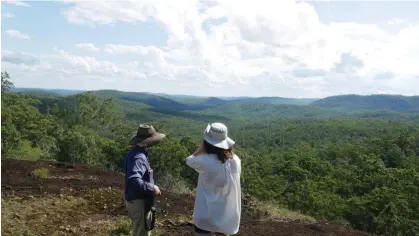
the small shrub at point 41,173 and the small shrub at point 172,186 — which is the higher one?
the small shrub at point 41,173

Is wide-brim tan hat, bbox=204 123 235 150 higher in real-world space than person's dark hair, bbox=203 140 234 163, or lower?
higher

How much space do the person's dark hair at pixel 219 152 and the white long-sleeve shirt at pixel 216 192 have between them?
0.03m

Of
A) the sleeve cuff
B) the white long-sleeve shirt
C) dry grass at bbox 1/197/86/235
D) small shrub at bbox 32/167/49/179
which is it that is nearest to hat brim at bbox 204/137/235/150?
the white long-sleeve shirt

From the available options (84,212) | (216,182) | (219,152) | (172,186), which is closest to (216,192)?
(216,182)

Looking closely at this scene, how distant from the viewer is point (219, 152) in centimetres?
333

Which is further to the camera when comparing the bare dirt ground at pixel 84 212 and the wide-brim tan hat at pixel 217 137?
the bare dirt ground at pixel 84 212

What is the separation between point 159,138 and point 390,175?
1752 inches

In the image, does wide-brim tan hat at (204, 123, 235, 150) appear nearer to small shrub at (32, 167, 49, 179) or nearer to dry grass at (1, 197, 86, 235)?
dry grass at (1, 197, 86, 235)

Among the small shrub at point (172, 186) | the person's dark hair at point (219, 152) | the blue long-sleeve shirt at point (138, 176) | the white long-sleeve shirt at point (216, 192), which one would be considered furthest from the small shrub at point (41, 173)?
the person's dark hair at point (219, 152)

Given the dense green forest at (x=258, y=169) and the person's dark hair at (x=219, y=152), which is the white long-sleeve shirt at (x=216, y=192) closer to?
the person's dark hair at (x=219, y=152)

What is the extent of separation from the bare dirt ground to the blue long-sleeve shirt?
7.44 ft

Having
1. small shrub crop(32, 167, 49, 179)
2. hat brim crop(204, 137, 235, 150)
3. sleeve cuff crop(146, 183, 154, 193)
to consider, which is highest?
hat brim crop(204, 137, 235, 150)

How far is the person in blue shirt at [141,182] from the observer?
3.75 m

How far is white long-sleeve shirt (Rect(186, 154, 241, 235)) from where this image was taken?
10.9 ft
